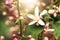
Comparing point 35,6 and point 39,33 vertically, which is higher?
point 35,6

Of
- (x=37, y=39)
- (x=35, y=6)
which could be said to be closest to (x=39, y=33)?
(x=37, y=39)

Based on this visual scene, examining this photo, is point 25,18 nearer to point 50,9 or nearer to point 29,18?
point 29,18

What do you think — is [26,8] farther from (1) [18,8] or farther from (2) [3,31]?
(2) [3,31]

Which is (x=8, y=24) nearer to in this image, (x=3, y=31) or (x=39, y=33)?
(x=3, y=31)

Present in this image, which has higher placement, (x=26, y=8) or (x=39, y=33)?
(x=26, y=8)

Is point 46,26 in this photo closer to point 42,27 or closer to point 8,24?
point 42,27

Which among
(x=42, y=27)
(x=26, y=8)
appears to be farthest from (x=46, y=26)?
(x=26, y=8)

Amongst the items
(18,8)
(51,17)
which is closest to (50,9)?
(51,17)
